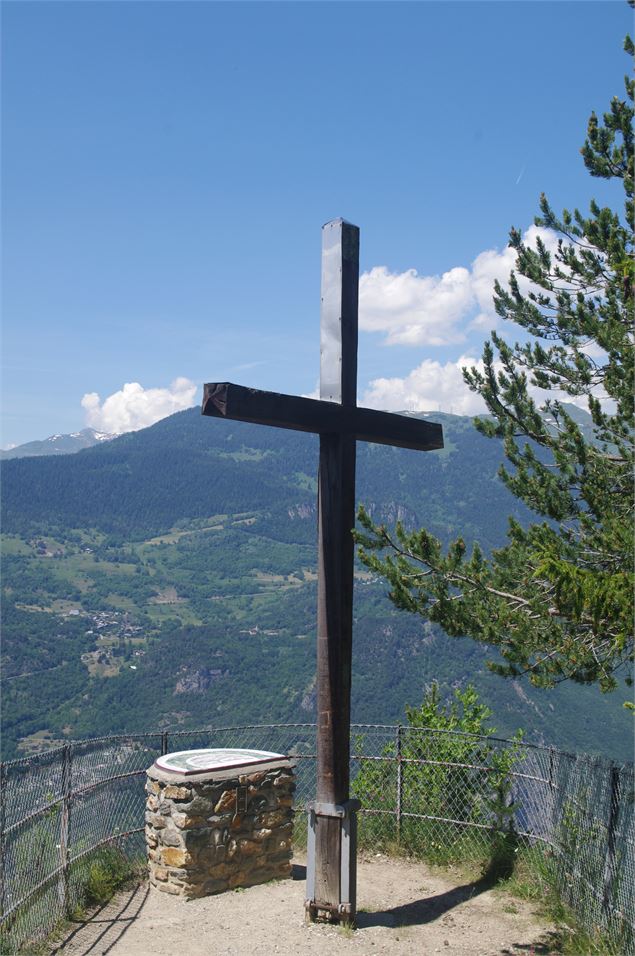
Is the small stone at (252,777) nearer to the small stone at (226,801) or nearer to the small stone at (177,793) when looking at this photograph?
the small stone at (226,801)

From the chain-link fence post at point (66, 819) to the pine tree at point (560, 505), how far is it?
284cm

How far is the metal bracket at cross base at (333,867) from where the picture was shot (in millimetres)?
6926

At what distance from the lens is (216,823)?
25.0 ft

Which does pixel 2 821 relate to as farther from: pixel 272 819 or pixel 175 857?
pixel 272 819

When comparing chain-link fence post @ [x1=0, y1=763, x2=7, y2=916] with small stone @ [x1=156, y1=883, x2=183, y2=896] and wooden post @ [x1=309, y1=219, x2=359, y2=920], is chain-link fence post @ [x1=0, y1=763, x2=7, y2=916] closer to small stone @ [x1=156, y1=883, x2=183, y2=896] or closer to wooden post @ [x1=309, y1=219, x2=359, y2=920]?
small stone @ [x1=156, y1=883, x2=183, y2=896]

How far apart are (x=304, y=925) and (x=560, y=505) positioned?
467cm

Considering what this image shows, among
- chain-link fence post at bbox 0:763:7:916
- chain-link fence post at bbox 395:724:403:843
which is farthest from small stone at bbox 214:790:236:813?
chain-link fence post at bbox 395:724:403:843

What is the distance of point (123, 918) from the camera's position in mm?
7148

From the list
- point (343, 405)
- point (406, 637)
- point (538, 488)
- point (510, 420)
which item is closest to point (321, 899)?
point (343, 405)

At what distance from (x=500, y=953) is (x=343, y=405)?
162 inches

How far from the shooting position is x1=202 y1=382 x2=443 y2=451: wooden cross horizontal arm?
20.5 ft

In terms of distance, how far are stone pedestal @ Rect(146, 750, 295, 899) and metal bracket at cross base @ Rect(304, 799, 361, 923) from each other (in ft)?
3.12

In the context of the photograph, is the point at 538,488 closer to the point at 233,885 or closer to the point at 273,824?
the point at 273,824

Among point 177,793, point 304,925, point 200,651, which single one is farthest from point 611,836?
point 200,651
